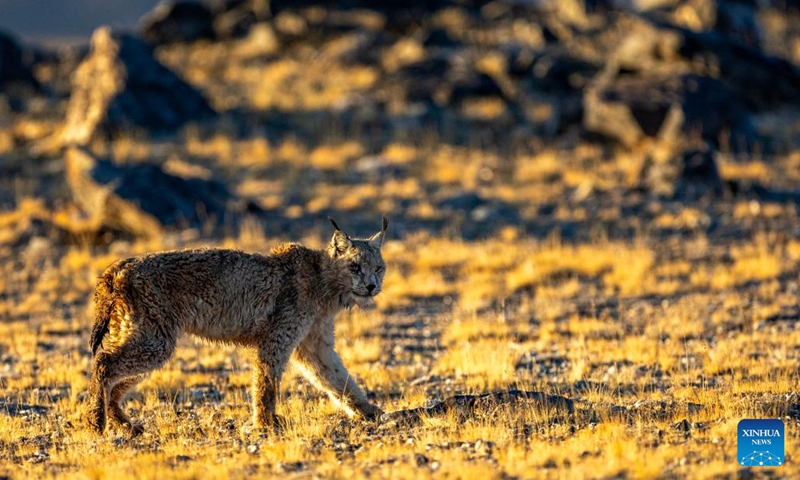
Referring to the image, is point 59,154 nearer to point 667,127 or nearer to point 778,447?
point 667,127

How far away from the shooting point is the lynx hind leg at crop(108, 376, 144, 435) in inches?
358

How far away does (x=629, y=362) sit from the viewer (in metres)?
12.2

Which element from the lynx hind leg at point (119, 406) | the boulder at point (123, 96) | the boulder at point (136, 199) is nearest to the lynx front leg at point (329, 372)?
the lynx hind leg at point (119, 406)

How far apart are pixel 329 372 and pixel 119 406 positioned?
1.95 meters

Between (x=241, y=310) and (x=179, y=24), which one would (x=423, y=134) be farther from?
(x=179, y=24)

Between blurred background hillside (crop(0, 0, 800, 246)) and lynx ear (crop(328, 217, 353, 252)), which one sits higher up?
blurred background hillside (crop(0, 0, 800, 246))

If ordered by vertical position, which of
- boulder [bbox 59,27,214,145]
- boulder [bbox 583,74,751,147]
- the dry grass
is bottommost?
the dry grass

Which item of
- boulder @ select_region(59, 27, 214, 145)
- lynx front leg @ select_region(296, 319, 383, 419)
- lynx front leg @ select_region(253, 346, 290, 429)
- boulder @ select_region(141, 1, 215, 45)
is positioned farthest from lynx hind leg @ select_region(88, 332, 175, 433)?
boulder @ select_region(141, 1, 215, 45)

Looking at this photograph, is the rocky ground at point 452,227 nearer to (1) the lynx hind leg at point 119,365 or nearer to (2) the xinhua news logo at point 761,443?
(2) the xinhua news logo at point 761,443

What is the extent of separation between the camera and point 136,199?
67.5 feet

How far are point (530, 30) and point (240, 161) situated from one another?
728 inches

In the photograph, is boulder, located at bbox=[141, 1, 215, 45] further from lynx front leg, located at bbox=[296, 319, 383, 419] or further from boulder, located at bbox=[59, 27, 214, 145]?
lynx front leg, located at bbox=[296, 319, 383, 419]

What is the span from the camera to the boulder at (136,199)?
20531mm

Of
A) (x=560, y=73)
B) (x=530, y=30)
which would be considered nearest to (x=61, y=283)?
(x=560, y=73)
